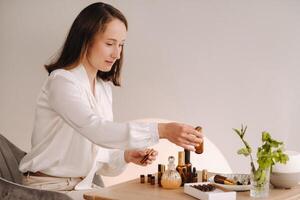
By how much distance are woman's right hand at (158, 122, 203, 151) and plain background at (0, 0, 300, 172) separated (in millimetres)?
1468

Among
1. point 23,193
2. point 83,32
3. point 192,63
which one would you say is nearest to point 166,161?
point 192,63

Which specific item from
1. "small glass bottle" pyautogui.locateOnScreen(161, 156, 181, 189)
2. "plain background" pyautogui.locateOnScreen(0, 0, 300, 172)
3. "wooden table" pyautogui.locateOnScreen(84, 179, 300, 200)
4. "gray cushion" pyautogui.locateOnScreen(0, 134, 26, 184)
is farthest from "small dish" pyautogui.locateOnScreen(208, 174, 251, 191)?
"plain background" pyautogui.locateOnScreen(0, 0, 300, 172)

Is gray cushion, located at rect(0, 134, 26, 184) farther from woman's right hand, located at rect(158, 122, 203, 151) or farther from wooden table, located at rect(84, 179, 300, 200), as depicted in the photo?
woman's right hand, located at rect(158, 122, 203, 151)

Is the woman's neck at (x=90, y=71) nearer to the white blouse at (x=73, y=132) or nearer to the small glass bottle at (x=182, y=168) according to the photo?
the white blouse at (x=73, y=132)

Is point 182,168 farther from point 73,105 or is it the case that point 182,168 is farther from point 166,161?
point 166,161

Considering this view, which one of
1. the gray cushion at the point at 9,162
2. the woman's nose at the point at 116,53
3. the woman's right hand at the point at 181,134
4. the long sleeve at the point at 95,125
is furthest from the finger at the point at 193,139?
the gray cushion at the point at 9,162

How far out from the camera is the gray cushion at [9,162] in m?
2.39

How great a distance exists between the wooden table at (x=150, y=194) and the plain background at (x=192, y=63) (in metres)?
1.25

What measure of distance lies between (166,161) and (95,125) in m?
1.01

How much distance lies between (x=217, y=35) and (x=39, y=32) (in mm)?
1098

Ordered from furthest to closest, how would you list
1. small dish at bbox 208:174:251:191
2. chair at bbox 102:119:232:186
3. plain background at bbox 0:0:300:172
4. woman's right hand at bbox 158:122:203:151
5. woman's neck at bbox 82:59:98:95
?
plain background at bbox 0:0:300:172 < chair at bbox 102:119:232:186 < woman's neck at bbox 82:59:98:95 < small dish at bbox 208:174:251:191 < woman's right hand at bbox 158:122:203:151

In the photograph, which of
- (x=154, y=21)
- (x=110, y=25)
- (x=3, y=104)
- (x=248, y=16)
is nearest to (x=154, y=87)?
(x=154, y=21)

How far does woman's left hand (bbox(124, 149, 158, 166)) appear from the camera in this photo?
7.69 ft

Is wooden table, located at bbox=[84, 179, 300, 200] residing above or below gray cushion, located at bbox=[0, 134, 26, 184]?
below
